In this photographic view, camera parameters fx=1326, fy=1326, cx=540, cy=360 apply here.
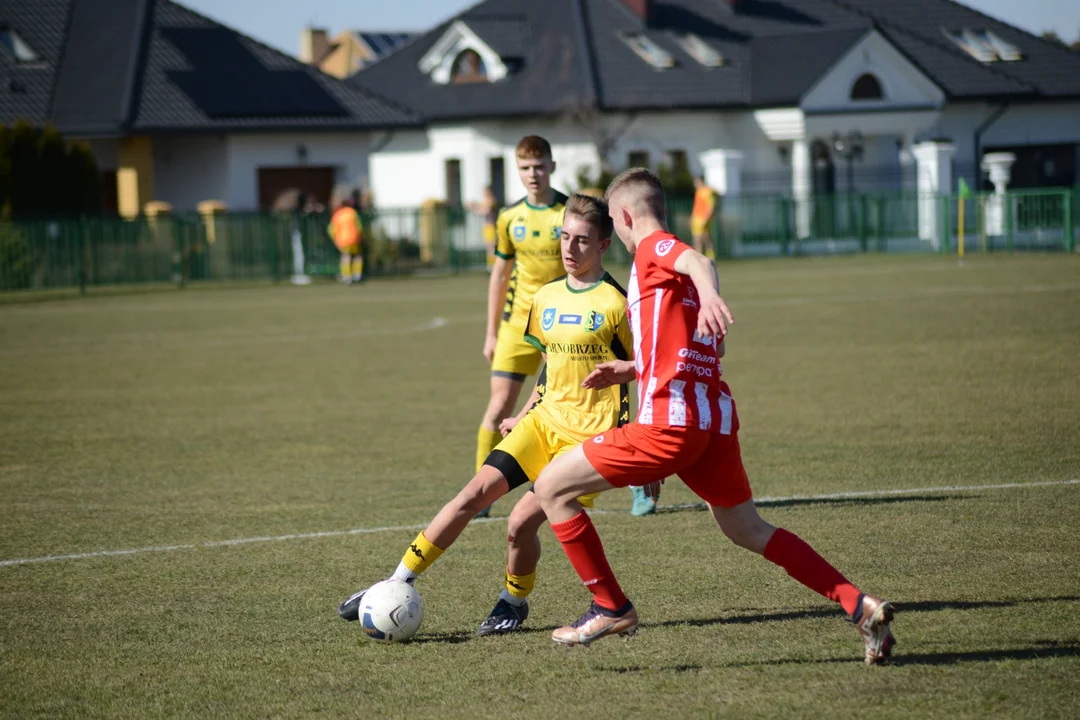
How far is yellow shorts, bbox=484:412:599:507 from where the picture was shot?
5.74 meters

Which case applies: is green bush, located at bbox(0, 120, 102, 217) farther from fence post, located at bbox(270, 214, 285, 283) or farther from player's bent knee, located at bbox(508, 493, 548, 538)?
player's bent knee, located at bbox(508, 493, 548, 538)

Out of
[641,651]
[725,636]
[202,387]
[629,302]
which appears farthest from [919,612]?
[202,387]

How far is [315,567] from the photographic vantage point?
22.8ft

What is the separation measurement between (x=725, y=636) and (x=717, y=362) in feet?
4.04

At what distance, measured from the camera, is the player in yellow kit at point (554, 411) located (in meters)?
5.68

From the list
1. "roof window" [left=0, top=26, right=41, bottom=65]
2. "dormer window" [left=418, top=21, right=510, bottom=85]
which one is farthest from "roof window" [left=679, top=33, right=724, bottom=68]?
"roof window" [left=0, top=26, right=41, bottom=65]

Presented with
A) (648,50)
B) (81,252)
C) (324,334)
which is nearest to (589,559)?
(324,334)

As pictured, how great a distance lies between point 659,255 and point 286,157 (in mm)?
41132

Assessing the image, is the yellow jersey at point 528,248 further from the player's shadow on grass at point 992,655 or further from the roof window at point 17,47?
the roof window at point 17,47

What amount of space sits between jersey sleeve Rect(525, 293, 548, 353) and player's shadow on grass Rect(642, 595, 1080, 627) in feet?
4.45

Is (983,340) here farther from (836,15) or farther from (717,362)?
(836,15)

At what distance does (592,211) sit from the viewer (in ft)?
18.8

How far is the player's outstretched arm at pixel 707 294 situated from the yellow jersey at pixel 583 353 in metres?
1.18

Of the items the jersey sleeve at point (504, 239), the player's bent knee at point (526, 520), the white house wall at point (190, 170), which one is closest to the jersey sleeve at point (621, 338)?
the player's bent knee at point (526, 520)
